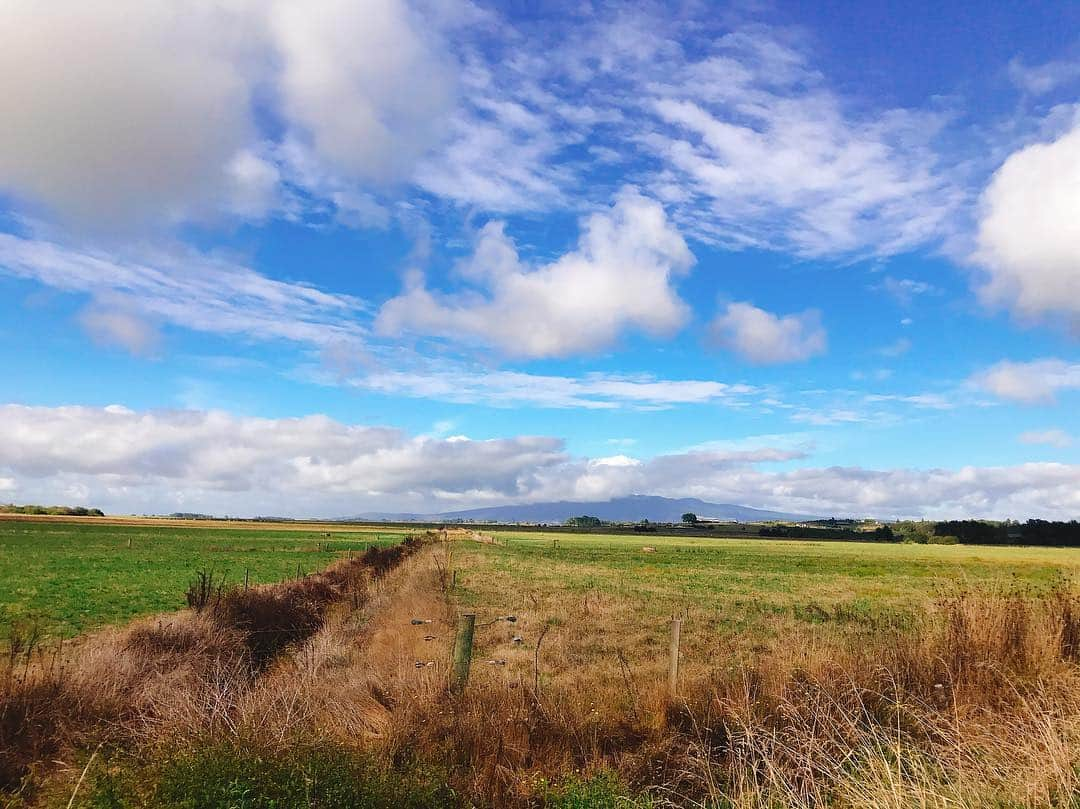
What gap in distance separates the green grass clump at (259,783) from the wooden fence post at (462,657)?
6.90ft

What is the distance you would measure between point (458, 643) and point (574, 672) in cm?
646

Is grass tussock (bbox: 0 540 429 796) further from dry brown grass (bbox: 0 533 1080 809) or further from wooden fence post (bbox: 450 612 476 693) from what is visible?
wooden fence post (bbox: 450 612 476 693)

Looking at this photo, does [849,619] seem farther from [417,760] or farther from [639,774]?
[417,760]

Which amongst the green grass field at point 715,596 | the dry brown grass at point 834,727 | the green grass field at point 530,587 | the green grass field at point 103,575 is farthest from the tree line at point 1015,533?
the dry brown grass at point 834,727

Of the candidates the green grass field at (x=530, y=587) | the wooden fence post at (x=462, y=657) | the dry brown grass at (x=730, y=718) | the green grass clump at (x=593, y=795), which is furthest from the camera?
the green grass field at (x=530, y=587)

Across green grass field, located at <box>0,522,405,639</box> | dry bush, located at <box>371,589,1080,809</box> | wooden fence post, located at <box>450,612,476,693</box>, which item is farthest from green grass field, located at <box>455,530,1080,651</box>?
green grass field, located at <box>0,522,405,639</box>

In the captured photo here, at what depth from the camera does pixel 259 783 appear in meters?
6.82

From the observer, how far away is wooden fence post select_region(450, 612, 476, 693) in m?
9.66

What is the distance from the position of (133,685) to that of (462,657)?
5340mm

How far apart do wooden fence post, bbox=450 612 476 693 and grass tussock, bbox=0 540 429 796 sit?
276 cm

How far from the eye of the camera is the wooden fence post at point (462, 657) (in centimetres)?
966

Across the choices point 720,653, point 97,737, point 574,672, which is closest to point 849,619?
point 720,653

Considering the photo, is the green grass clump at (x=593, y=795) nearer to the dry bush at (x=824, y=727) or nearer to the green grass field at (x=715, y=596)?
the dry bush at (x=824, y=727)

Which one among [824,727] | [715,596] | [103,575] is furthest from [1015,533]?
[824,727]
